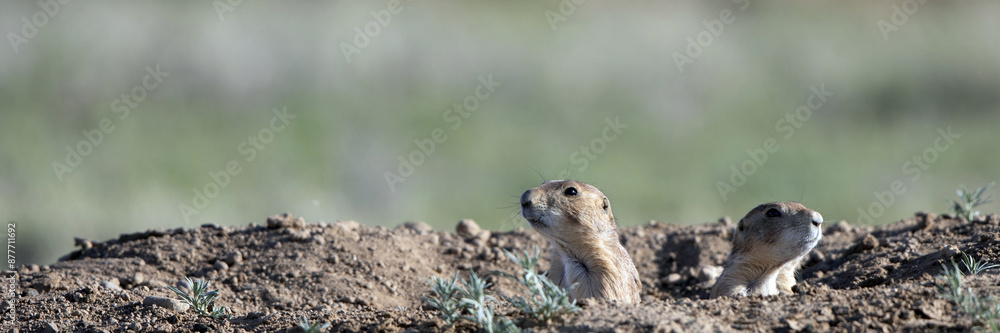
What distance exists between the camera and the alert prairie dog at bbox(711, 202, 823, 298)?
657 cm

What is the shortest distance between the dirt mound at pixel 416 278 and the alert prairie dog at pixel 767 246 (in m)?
0.27

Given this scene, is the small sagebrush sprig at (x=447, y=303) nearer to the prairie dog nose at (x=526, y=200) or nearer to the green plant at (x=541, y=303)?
the green plant at (x=541, y=303)

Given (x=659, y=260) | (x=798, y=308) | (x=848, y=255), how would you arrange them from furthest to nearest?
(x=659, y=260), (x=848, y=255), (x=798, y=308)

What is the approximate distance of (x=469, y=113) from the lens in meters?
16.1

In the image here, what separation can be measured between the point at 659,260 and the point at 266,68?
29.5 ft

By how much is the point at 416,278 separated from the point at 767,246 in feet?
8.38

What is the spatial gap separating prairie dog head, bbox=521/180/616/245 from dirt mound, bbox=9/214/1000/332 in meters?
0.68

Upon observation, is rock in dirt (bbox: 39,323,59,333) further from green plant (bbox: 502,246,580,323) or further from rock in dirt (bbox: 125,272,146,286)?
green plant (bbox: 502,246,580,323)

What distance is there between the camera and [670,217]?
15.1 metres

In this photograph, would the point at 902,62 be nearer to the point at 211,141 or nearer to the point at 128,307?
the point at 211,141

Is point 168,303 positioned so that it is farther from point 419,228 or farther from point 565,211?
point 419,228

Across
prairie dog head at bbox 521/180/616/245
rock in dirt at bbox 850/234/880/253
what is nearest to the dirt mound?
rock in dirt at bbox 850/234/880/253

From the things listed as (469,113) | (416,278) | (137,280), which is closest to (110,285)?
(137,280)

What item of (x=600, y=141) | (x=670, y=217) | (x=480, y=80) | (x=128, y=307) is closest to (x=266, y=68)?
(x=480, y=80)
